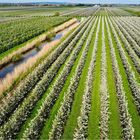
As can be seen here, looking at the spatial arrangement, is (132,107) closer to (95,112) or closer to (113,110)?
(113,110)

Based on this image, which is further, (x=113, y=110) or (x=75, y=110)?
(x=113, y=110)

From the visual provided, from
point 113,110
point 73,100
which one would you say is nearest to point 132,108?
point 113,110

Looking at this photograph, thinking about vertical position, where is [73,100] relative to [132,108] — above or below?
above

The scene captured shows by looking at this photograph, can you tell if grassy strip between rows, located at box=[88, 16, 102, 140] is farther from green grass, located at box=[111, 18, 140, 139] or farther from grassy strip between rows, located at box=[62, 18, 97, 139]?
green grass, located at box=[111, 18, 140, 139]

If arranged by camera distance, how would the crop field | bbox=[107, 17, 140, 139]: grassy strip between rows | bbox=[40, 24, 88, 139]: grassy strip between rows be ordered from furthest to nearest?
bbox=[107, 17, 140, 139]: grassy strip between rows → the crop field → bbox=[40, 24, 88, 139]: grassy strip between rows

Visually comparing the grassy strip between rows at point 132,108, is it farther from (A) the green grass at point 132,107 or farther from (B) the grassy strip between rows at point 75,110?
(B) the grassy strip between rows at point 75,110

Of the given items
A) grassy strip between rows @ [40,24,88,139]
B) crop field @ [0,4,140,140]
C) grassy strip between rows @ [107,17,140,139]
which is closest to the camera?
grassy strip between rows @ [40,24,88,139]

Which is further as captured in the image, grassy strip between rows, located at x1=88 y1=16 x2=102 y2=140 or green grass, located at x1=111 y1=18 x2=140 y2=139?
green grass, located at x1=111 y1=18 x2=140 y2=139

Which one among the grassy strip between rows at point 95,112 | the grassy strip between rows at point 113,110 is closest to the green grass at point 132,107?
the grassy strip between rows at point 113,110

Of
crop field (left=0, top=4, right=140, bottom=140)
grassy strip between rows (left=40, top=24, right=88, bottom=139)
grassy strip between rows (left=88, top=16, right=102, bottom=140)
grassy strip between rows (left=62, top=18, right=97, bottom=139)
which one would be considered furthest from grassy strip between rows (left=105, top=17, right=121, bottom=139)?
grassy strip between rows (left=40, top=24, right=88, bottom=139)

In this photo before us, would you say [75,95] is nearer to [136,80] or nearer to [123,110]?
[123,110]

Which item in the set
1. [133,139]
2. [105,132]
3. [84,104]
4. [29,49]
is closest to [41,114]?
[84,104]

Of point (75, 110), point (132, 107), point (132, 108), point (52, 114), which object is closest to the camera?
point (52, 114)
